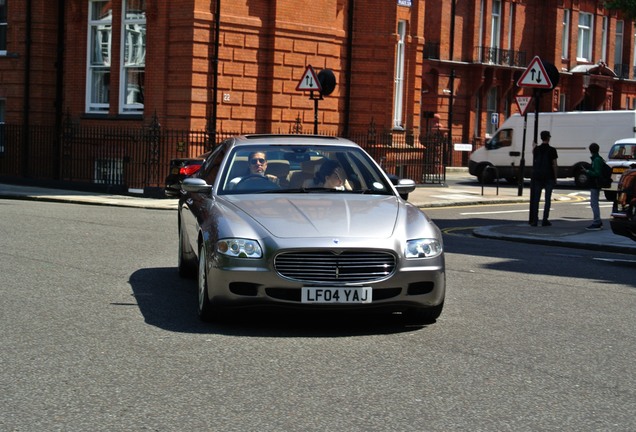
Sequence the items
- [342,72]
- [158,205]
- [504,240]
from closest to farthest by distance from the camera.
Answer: [504,240] → [158,205] → [342,72]

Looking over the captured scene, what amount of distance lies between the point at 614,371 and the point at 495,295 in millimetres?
3660

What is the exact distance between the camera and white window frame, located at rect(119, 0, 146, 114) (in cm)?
3016

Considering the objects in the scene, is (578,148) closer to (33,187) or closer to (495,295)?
(33,187)

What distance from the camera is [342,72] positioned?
109 feet

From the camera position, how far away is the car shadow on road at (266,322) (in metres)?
8.85

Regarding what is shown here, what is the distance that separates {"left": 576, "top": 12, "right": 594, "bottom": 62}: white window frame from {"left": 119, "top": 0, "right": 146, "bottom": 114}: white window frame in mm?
36497

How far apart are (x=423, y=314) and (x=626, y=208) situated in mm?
7252

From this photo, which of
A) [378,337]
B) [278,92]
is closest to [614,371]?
[378,337]

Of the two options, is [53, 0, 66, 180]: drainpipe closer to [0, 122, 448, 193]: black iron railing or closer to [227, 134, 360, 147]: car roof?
[0, 122, 448, 193]: black iron railing

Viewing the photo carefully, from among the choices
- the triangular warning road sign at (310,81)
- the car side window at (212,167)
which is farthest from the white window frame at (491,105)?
the car side window at (212,167)

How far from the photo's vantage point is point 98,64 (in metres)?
31.6

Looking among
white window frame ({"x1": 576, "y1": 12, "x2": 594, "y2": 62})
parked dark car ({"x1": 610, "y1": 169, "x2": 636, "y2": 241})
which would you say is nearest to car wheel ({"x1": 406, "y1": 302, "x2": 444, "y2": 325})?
parked dark car ({"x1": 610, "y1": 169, "x2": 636, "y2": 241})

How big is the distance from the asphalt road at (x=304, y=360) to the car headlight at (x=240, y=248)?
0.60 metres

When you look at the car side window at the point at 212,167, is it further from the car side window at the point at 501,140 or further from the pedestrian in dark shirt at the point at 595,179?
the car side window at the point at 501,140
